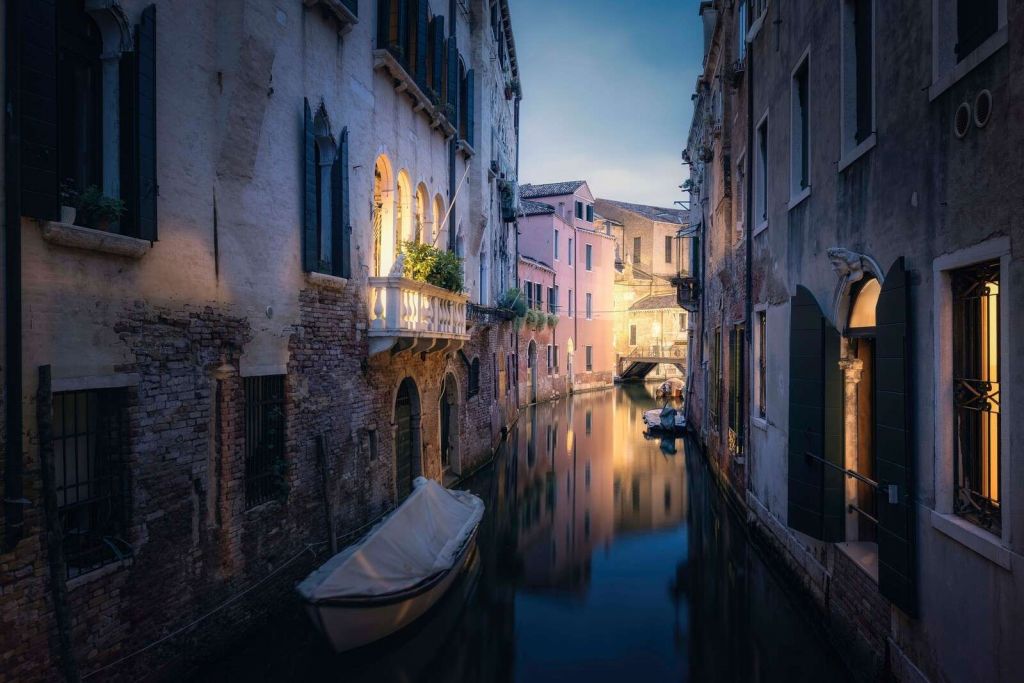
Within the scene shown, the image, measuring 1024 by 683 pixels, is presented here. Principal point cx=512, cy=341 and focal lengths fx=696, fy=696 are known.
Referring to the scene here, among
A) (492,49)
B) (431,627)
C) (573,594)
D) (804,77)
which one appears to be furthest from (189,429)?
(492,49)

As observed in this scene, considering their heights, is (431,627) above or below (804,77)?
below

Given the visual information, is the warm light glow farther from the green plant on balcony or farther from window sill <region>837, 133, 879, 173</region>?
the green plant on balcony

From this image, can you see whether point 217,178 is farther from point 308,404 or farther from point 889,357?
point 889,357

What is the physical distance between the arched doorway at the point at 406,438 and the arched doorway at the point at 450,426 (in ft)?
6.90

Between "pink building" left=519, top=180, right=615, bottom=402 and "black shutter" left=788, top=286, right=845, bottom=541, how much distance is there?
2094 centimetres

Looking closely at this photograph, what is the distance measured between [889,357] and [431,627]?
486 centimetres

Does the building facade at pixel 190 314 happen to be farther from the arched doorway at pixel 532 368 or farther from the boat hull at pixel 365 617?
the arched doorway at pixel 532 368

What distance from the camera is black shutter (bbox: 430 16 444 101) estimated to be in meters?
11.2

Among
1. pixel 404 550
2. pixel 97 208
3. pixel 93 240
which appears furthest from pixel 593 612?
pixel 97 208

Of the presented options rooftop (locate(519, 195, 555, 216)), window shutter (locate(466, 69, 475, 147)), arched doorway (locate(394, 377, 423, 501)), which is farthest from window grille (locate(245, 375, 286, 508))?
rooftop (locate(519, 195, 555, 216))

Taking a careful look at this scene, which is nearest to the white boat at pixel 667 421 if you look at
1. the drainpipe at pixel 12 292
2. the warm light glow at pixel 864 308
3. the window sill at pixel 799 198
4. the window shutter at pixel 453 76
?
the window shutter at pixel 453 76

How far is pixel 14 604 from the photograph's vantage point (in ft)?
13.0

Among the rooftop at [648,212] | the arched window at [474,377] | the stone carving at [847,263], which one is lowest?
the arched window at [474,377]

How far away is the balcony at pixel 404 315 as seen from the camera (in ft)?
27.9
